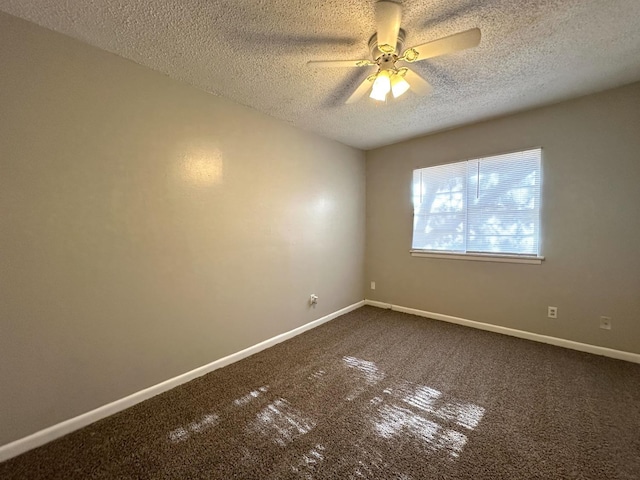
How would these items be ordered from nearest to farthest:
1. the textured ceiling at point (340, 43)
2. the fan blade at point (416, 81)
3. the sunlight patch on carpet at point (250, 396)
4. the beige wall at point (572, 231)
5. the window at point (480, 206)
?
the textured ceiling at point (340, 43), the fan blade at point (416, 81), the sunlight patch on carpet at point (250, 396), the beige wall at point (572, 231), the window at point (480, 206)

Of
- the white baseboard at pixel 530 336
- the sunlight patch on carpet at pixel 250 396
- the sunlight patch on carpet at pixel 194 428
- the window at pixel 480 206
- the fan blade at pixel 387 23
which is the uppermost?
the fan blade at pixel 387 23

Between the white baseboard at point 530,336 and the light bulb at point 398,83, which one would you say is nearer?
the light bulb at point 398,83

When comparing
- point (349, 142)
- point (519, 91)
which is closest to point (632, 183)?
point (519, 91)

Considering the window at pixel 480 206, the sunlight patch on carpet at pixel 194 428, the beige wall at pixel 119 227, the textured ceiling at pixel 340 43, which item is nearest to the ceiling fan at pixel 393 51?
the textured ceiling at pixel 340 43

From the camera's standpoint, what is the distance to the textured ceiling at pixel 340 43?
4.77ft

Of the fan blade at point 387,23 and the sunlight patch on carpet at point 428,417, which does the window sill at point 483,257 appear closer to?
the sunlight patch on carpet at point 428,417

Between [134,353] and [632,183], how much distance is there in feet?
14.1

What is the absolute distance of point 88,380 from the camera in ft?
5.63

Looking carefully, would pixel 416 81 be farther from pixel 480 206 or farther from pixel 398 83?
pixel 480 206

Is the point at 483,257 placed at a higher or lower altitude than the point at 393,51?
lower

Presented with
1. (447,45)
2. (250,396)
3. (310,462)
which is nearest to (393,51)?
(447,45)

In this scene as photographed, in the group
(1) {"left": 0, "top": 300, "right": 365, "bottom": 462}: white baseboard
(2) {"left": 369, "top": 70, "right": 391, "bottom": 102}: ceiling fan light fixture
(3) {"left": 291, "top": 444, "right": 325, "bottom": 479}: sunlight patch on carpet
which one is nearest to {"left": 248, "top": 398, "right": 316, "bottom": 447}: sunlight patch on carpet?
(3) {"left": 291, "top": 444, "right": 325, "bottom": 479}: sunlight patch on carpet

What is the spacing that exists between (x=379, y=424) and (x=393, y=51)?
90.0 inches

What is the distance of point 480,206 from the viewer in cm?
310
